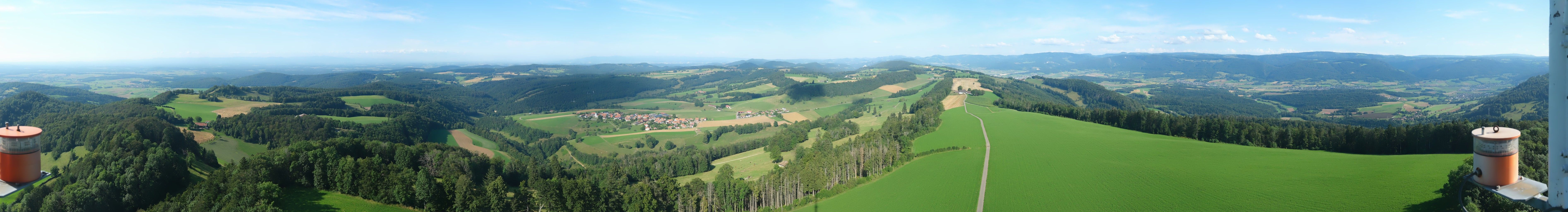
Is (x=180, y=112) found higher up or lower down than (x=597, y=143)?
higher up

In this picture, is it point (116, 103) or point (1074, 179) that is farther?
point (116, 103)

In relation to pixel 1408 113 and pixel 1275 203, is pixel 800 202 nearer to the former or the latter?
pixel 1275 203

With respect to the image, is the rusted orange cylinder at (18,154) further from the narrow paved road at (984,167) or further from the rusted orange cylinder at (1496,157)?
Result: the narrow paved road at (984,167)

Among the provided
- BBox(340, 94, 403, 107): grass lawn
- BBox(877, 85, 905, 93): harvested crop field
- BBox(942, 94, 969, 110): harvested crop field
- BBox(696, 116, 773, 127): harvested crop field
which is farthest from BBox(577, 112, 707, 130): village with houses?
BBox(877, 85, 905, 93): harvested crop field

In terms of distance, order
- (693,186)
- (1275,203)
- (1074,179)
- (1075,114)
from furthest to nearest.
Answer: (1075,114), (693,186), (1074,179), (1275,203)

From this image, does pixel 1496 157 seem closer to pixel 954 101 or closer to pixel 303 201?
pixel 303 201

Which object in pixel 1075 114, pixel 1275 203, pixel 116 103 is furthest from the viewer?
pixel 1075 114

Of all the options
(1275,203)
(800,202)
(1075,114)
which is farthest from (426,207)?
(1075,114)
